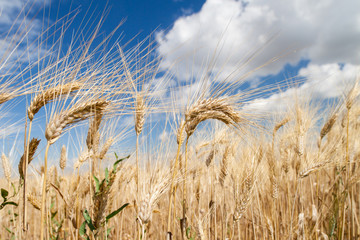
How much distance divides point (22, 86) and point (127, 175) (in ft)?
3.70

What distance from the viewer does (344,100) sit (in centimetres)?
280

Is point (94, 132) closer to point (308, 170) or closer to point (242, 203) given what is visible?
point (242, 203)

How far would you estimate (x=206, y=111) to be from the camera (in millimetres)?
1500

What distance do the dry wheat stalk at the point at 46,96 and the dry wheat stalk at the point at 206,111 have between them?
0.67 m

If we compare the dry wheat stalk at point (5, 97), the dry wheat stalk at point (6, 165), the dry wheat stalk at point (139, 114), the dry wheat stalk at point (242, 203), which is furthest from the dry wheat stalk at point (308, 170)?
the dry wheat stalk at point (6, 165)

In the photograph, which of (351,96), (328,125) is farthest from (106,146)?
(351,96)

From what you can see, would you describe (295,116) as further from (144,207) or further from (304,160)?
(144,207)

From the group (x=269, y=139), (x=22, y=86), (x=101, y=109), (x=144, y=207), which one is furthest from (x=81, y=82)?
(x=269, y=139)

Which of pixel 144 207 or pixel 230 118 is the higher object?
pixel 230 118

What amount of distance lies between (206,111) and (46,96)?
87 cm

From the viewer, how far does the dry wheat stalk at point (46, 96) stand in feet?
4.35

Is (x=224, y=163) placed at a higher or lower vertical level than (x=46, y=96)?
lower

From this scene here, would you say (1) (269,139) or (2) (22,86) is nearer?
(2) (22,86)

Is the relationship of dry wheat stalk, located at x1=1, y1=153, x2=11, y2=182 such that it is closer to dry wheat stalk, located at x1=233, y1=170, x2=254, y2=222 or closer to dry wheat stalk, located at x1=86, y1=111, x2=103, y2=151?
dry wheat stalk, located at x1=86, y1=111, x2=103, y2=151
